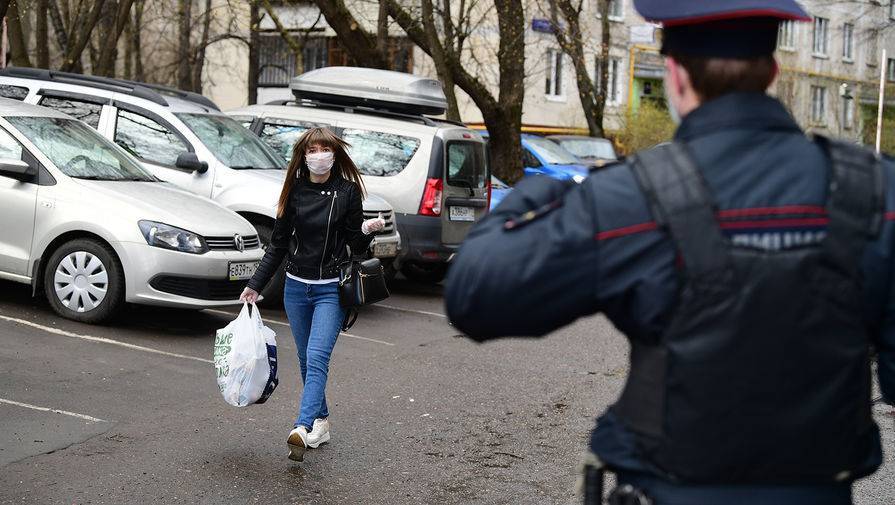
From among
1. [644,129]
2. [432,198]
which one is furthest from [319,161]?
[644,129]

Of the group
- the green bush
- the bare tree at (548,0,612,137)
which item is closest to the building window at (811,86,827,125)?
the green bush

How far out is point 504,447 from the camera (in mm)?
6898

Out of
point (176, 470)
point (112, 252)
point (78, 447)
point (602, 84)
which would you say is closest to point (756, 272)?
point (176, 470)

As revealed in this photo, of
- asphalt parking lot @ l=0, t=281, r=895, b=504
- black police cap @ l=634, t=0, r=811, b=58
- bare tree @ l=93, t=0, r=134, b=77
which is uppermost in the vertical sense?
→ bare tree @ l=93, t=0, r=134, b=77

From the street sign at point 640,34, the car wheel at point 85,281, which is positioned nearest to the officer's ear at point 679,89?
the car wheel at point 85,281

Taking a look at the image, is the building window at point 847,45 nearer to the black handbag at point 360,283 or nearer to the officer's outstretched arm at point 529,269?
the black handbag at point 360,283

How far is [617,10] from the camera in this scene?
47.2m

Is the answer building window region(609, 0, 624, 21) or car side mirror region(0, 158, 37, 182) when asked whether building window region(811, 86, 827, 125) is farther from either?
car side mirror region(0, 158, 37, 182)

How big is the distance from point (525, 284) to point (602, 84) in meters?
32.0

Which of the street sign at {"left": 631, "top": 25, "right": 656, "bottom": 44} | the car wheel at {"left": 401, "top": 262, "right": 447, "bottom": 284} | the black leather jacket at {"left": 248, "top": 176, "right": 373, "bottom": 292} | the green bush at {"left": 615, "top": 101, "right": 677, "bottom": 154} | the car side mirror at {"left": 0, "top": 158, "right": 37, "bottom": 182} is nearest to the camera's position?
the black leather jacket at {"left": 248, "top": 176, "right": 373, "bottom": 292}

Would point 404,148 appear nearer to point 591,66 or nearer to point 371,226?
point 371,226

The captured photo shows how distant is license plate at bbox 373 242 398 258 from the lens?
40.3 feet

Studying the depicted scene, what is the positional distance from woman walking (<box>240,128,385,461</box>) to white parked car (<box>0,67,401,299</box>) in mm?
4875

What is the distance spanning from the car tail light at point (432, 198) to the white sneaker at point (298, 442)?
23.4ft
